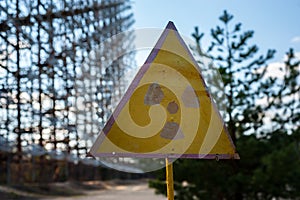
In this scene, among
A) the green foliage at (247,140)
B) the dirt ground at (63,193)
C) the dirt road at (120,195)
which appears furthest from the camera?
the dirt road at (120,195)

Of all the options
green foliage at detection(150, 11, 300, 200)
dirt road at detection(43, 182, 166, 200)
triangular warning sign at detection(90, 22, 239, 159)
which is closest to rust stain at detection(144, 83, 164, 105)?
triangular warning sign at detection(90, 22, 239, 159)

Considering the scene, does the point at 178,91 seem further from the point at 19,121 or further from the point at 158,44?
the point at 19,121

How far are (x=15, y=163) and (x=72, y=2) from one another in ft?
22.0

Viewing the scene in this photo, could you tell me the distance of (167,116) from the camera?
7.52 ft

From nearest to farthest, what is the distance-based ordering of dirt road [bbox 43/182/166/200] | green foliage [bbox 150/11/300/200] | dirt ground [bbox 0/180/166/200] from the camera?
green foliage [bbox 150/11/300/200] < dirt ground [bbox 0/180/166/200] < dirt road [bbox 43/182/166/200]

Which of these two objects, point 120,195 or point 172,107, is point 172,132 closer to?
point 172,107

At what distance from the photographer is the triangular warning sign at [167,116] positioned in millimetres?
2295

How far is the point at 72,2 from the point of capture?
715 inches

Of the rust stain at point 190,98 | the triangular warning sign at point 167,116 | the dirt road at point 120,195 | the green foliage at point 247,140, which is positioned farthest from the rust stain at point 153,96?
the dirt road at point 120,195

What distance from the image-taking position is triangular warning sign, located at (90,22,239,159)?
2.29m

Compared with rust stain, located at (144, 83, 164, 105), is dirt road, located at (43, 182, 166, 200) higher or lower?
lower

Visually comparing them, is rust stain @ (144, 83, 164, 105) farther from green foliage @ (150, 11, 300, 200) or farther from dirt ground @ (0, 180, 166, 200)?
dirt ground @ (0, 180, 166, 200)

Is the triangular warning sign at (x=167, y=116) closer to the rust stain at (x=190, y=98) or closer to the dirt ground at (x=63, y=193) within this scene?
the rust stain at (x=190, y=98)

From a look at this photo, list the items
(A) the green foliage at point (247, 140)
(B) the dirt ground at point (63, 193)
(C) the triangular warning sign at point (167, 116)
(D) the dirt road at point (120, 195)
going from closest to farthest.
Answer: (C) the triangular warning sign at point (167, 116)
(A) the green foliage at point (247, 140)
(B) the dirt ground at point (63, 193)
(D) the dirt road at point (120, 195)
